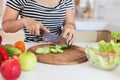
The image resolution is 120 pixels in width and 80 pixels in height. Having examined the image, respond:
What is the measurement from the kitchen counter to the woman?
0.33 metres

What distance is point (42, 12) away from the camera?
1.42 m

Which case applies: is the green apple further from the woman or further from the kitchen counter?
the woman

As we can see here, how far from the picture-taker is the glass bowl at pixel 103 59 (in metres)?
0.88

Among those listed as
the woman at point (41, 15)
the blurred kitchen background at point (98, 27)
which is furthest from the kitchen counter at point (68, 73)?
the blurred kitchen background at point (98, 27)

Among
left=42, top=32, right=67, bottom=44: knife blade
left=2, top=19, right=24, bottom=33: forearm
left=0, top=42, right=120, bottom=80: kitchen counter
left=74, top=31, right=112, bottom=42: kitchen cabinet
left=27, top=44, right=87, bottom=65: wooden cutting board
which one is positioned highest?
left=2, top=19, right=24, bottom=33: forearm

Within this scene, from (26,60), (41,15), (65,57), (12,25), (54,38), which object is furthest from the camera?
(41,15)

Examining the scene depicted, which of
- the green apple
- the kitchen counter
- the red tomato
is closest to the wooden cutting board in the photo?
the kitchen counter

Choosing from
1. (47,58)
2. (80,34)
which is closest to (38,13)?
(47,58)

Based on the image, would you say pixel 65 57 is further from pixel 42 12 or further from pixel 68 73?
pixel 42 12

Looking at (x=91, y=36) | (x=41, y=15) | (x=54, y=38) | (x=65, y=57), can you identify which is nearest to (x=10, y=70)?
(x=65, y=57)

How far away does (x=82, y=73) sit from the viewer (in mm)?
891

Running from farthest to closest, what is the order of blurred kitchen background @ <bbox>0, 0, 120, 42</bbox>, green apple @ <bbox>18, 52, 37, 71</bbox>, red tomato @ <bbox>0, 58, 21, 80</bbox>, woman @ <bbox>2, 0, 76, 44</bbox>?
blurred kitchen background @ <bbox>0, 0, 120, 42</bbox> < woman @ <bbox>2, 0, 76, 44</bbox> < green apple @ <bbox>18, 52, 37, 71</bbox> < red tomato @ <bbox>0, 58, 21, 80</bbox>

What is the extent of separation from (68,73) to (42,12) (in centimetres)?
64

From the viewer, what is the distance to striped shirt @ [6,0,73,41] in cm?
139
